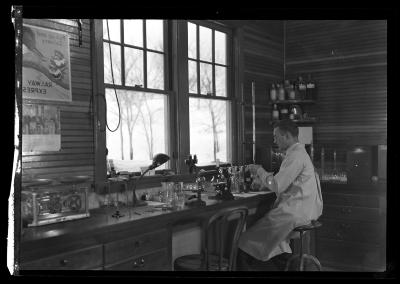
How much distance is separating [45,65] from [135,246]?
120 cm

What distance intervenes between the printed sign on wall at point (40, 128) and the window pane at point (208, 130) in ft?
4.22

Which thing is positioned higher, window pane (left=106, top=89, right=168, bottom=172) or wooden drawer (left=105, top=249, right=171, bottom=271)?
window pane (left=106, top=89, right=168, bottom=172)

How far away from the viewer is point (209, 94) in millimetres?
4031

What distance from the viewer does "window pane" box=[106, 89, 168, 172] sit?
10.3 feet

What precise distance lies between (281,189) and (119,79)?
4.65ft

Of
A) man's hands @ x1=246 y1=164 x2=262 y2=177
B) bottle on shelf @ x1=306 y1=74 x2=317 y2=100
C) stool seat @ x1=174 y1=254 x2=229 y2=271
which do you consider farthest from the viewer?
bottle on shelf @ x1=306 y1=74 x2=317 y2=100

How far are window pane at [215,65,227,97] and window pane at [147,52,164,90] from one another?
720mm

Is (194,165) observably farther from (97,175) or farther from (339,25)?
(339,25)

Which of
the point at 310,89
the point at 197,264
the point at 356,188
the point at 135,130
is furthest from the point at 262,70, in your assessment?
the point at 197,264

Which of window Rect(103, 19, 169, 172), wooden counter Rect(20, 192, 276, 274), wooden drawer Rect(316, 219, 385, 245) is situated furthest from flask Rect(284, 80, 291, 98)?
wooden counter Rect(20, 192, 276, 274)

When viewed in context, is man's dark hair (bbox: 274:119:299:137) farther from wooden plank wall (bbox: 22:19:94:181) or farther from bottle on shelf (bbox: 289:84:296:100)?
wooden plank wall (bbox: 22:19:94:181)

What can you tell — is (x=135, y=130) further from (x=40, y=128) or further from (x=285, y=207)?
(x=285, y=207)

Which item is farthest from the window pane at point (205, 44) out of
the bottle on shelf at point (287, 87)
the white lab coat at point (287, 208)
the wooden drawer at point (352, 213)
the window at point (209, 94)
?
the wooden drawer at point (352, 213)

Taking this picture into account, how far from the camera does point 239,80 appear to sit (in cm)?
436
